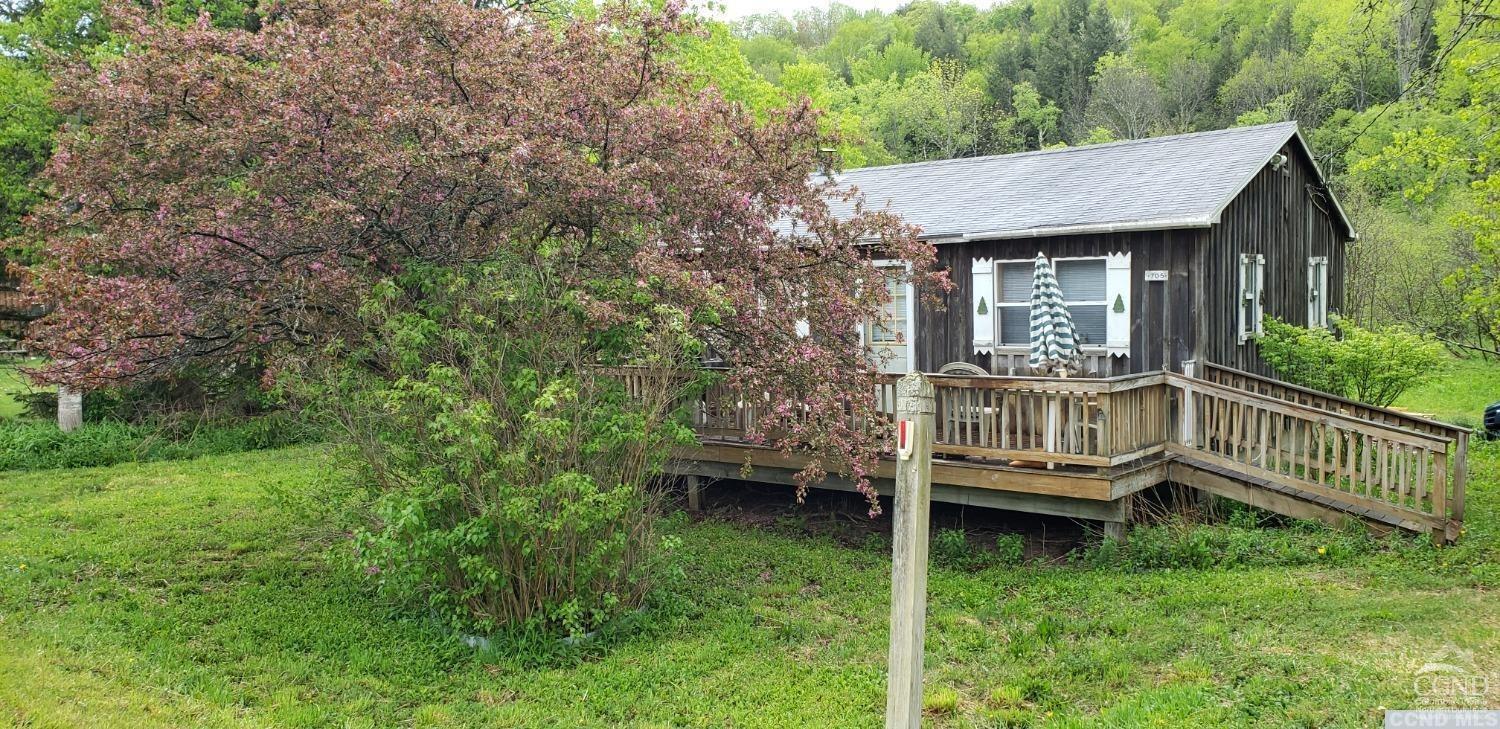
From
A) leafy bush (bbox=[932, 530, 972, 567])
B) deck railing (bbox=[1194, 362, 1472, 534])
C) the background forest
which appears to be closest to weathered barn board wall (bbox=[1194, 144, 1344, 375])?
deck railing (bbox=[1194, 362, 1472, 534])

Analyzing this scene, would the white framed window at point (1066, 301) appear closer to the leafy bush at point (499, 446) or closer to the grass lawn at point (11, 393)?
the leafy bush at point (499, 446)

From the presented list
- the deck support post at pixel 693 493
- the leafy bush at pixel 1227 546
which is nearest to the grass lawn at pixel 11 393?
the deck support post at pixel 693 493

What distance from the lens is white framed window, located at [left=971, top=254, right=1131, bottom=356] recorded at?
1192 cm

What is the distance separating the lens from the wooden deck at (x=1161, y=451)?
29.3ft

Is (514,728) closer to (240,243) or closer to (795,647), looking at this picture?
(795,647)

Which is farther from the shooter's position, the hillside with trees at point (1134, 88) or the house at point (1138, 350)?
the hillside with trees at point (1134, 88)

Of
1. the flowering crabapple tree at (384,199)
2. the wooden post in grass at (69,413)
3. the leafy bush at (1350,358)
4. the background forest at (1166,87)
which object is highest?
the background forest at (1166,87)

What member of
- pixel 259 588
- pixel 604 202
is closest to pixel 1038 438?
pixel 604 202

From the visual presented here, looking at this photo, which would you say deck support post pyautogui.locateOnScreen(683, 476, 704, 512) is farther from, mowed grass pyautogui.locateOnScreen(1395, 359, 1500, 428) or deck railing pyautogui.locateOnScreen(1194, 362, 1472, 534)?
mowed grass pyautogui.locateOnScreen(1395, 359, 1500, 428)

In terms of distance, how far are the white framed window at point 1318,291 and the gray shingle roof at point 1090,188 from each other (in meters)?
2.13

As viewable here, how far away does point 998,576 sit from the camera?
9.30 metres

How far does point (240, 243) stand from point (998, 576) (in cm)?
706

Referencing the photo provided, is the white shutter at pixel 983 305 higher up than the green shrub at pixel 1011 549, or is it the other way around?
the white shutter at pixel 983 305

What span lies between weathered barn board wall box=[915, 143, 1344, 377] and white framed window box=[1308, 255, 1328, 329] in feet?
0.66
